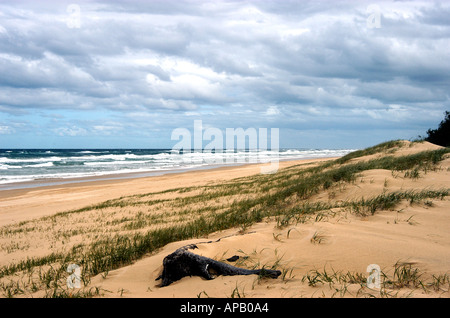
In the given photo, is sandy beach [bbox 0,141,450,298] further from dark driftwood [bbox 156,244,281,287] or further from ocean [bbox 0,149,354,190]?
ocean [bbox 0,149,354,190]

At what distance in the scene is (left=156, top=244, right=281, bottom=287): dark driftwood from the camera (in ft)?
11.9

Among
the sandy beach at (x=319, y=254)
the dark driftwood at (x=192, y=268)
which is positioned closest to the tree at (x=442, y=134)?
the sandy beach at (x=319, y=254)

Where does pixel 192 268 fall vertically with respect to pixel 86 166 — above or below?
above

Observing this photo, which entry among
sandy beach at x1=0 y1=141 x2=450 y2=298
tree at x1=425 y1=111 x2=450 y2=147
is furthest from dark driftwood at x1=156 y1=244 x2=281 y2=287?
tree at x1=425 y1=111 x2=450 y2=147

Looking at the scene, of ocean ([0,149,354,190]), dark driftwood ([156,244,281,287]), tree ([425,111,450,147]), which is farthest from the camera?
ocean ([0,149,354,190])

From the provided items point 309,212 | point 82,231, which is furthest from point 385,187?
point 82,231

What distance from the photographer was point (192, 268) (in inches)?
149

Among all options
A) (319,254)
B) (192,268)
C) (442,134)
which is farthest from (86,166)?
(319,254)

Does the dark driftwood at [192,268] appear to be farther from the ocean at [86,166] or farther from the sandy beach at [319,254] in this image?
the ocean at [86,166]

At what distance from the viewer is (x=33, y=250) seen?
7637 mm

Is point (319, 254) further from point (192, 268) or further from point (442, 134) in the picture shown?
point (442, 134)

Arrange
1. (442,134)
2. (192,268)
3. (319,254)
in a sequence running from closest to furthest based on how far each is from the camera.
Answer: (192,268) < (319,254) < (442,134)

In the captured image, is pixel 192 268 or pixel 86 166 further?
pixel 86 166
